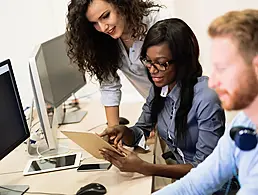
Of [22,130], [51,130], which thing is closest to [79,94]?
[51,130]

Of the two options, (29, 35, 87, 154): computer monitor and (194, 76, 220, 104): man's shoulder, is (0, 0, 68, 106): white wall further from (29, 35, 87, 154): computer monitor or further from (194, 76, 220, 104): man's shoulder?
(194, 76, 220, 104): man's shoulder

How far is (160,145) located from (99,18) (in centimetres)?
68

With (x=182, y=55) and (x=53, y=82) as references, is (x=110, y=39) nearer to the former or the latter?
(x=53, y=82)

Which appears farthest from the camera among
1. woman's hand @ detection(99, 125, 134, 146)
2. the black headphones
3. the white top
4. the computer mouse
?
the computer mouse

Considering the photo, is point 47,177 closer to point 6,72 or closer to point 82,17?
point 6,72

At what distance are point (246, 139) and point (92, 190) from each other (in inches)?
26.0

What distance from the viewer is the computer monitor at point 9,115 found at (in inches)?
60.0

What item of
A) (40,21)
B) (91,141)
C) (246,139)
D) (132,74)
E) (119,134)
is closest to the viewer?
(246,139)

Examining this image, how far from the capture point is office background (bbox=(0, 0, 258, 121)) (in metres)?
2.80

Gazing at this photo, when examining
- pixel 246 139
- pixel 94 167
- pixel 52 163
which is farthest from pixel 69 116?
pixel 246 139

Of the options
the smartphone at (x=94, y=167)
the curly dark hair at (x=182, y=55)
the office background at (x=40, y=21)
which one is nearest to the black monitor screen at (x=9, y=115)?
the smartphone at (x=94, y=167)

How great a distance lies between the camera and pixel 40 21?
2869 millimetres

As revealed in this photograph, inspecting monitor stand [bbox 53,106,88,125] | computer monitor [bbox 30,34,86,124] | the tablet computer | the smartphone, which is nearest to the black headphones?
the smartphone

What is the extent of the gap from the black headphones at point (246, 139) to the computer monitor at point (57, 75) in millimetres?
991
